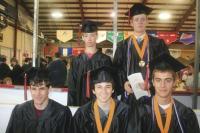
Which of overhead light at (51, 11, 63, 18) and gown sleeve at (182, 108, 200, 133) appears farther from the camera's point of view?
overhead light at (51, 11, 63, 18)

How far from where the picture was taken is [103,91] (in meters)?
3.33

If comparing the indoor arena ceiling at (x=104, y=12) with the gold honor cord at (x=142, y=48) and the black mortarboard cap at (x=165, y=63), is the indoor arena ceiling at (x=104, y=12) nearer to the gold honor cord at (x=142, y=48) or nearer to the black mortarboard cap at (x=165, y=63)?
the gold honor cord at (x=142, y=48)

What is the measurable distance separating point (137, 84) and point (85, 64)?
689 mm

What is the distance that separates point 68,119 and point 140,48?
108 cm

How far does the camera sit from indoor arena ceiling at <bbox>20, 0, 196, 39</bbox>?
1536cm

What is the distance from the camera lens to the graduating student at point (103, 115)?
→ 3.27 meters

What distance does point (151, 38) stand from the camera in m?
3.96

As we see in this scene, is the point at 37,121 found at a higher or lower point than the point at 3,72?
lower

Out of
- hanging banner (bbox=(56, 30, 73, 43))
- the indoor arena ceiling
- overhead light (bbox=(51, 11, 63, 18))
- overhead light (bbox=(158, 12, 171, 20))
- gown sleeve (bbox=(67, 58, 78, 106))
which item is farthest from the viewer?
overhead light (bbox=(158, 12, 171, 20))

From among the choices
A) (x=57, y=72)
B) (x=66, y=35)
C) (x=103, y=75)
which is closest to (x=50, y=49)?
(x=66, y=35)

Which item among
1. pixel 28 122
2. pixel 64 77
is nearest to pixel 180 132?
pixel 28 122

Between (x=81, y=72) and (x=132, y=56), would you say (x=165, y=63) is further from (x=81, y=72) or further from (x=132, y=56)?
(x=81, y=72)

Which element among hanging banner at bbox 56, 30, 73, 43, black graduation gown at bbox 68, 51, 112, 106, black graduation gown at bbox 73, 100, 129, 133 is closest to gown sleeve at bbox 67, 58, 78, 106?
black graduation gown at bbox 68, 51, 112, 106

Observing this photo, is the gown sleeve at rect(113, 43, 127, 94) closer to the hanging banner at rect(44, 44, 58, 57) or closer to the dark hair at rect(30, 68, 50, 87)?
the dark hair at rect(30, 68, 50, 87)
